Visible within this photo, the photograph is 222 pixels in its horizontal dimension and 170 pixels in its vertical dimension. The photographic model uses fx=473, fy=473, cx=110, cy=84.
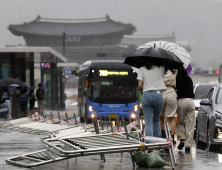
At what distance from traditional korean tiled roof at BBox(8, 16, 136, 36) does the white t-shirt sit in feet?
198

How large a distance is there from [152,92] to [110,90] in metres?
13.0

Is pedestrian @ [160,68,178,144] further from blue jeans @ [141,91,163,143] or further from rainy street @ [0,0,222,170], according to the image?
blue jeans @ [141,91,163,143]

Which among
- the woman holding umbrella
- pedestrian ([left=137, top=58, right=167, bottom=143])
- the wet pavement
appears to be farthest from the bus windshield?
pedestrian ([left=137, top=58, right=167, bottom=143])

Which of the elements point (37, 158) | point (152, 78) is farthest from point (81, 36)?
point (37, 158)

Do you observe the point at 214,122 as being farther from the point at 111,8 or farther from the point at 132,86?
the point at 111,8

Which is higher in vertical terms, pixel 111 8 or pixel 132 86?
pixel 111 8

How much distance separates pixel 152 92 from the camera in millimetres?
7109

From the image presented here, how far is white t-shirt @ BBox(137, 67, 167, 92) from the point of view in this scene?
7.12m

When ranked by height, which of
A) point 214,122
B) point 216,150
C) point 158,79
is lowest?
point 216,150

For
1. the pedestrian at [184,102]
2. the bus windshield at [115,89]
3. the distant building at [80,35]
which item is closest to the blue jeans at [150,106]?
the pedestrian at [184,102]

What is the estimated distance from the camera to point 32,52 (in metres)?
25.6

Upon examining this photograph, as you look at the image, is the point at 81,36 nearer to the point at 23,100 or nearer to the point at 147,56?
the point at 23,100

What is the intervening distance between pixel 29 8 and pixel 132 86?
502 feet

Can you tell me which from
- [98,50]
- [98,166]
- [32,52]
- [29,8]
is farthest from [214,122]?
[29,8]
